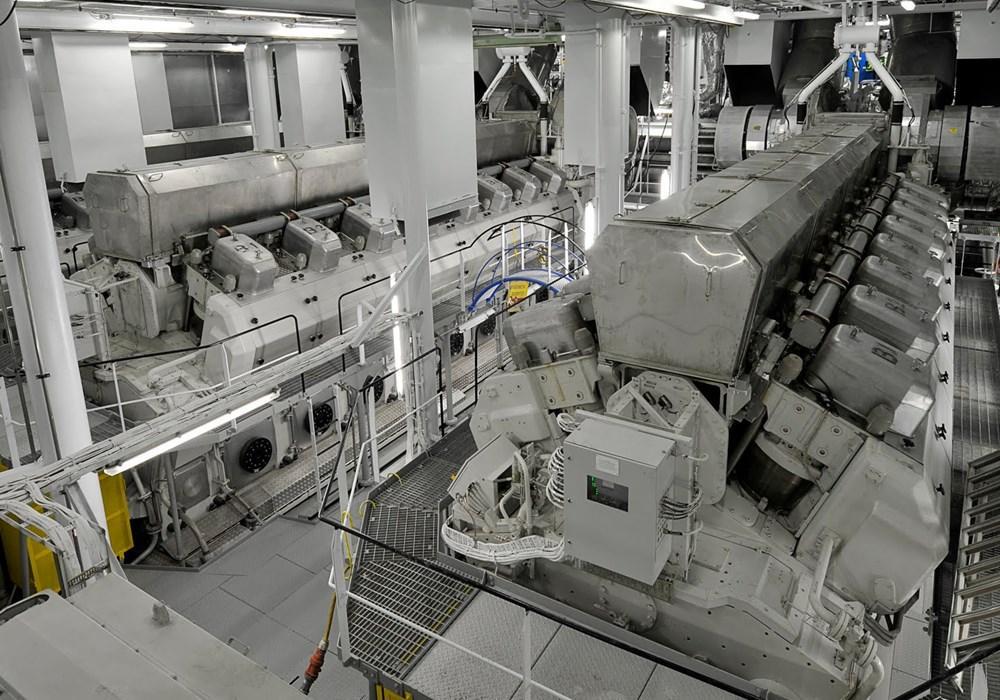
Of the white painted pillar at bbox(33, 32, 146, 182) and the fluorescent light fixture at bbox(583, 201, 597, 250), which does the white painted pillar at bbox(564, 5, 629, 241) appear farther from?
the white painted pillar at bbox(33, 32, 146, 182)

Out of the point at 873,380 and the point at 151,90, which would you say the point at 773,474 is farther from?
the point at 151,90

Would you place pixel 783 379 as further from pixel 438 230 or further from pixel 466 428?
pixel 438 230

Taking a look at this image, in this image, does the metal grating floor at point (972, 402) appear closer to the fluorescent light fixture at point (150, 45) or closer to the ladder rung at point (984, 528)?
the ladder rung at point (984, 528)

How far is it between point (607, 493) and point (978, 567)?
284 cm

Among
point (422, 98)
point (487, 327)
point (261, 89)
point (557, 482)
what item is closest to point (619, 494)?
point (557, 482)

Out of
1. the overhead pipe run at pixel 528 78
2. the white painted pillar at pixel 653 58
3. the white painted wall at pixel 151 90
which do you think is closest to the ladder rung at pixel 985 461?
the overhead pipe run at pixel 528 78

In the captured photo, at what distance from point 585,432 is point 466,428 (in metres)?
2.91

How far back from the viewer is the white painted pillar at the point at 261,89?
1071cm

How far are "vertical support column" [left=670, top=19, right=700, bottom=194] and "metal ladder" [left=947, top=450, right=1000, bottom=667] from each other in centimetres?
578

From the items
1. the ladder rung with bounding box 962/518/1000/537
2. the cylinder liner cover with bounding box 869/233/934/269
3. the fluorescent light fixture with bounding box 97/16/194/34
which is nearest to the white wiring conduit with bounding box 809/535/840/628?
the ladder rung with bounding box 962/518/1000/537

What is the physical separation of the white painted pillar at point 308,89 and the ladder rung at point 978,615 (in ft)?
28.2

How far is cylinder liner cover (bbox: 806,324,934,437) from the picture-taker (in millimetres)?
3824

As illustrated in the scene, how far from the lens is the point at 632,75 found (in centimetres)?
1479

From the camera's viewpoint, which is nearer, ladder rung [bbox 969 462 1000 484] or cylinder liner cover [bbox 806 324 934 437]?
cylinder liner cover [bbox 806 324 934 437]
